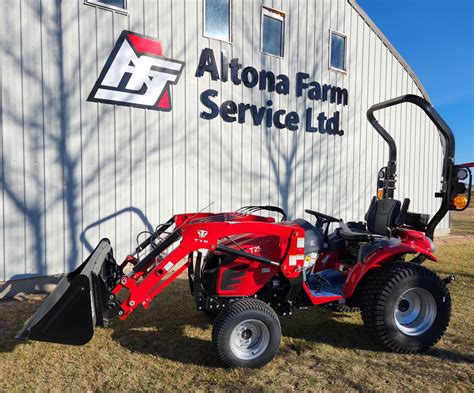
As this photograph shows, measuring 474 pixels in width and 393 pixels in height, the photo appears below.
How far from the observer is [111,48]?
5688 mm

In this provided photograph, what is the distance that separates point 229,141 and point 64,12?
3.08 m

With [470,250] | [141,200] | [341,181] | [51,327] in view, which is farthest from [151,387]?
[470,250]

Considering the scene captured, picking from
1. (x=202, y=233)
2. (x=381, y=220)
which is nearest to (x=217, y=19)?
(x=381, y=220)

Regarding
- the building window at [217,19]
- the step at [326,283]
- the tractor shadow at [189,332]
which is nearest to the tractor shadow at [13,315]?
the tractor shadow at [189,332]

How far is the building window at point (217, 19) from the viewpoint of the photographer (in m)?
6.57

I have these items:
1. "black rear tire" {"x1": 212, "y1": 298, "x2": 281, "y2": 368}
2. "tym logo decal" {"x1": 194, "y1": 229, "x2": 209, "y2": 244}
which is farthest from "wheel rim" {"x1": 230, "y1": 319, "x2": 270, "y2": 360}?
"tym logo decal" {"x1": 194, "y1": 229, "x2": 209, "y2": 244}

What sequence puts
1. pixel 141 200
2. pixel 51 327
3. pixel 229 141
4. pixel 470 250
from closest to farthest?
pixel 51 327, pixel 141 200, pixel 229 141, pixel 470 250

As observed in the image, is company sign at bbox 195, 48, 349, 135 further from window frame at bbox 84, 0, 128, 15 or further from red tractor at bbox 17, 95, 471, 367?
red tractor at bbox 17, 95, 471, 367

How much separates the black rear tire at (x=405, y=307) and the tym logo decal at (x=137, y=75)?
13.6 feet

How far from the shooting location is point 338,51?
8484 millimetres

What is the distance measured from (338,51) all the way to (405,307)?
20.7 ft

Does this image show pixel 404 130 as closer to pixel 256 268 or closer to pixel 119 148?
pixel 119 148

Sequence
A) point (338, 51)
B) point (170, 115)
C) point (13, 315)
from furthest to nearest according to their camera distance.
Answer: point (338, 51)
point (170, 115)
point (13, 315)

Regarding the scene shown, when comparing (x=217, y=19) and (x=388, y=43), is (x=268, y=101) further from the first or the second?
(x=388, y=43)
